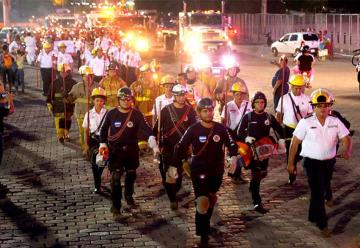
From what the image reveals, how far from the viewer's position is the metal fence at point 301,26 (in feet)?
137

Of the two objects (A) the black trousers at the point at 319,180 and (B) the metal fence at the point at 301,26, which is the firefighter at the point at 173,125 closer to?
(A) the black trousers at the point at 319,180

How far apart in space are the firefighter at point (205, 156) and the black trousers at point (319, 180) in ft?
3.66

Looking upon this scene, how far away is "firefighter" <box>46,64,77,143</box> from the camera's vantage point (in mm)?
14148

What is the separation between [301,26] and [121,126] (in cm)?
4259

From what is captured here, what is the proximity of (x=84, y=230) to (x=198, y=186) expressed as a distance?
5.92 feet

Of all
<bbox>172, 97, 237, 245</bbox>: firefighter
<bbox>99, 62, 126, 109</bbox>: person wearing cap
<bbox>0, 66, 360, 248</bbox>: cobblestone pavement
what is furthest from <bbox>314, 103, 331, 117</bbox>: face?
<bbox>99, 62, 126, 109</bbox>: person wearing cap

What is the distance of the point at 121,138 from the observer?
29.5 feet

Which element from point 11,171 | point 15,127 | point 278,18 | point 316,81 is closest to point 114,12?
point 278,18

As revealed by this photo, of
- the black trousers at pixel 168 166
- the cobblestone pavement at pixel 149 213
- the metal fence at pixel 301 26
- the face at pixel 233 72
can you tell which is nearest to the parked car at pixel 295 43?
the metal fence at pixel 301 26

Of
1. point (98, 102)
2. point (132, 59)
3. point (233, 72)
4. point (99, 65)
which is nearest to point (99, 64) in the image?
point (99, 65)

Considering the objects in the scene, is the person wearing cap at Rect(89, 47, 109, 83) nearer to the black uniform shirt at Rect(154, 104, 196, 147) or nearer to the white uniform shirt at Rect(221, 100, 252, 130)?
the white uniform shirt at Rect(221, 100, 252, 130)

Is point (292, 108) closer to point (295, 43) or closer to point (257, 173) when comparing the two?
point (257, 173)

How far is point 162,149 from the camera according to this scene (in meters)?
9.66

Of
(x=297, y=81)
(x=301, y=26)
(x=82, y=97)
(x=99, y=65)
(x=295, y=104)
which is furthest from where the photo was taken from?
(x=301, y=26)
